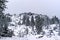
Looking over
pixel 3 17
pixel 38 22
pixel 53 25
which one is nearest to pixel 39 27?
pixel 38 22

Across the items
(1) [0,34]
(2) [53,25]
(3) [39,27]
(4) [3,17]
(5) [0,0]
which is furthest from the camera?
(2) [53,25]

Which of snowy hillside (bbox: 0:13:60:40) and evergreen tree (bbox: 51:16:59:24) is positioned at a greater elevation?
evergreen tree (bbox: 51:16:59:24)

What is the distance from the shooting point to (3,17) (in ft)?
37.6

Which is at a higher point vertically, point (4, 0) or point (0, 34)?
point (4, 0)

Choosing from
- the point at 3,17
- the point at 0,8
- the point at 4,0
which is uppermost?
the point at 4,0

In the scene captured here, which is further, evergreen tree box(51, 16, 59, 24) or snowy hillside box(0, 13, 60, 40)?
evergreen tree box(51, 16, 59, 24)

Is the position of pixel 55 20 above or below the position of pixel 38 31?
above

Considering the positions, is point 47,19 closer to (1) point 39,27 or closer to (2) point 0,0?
(1) point 39,27

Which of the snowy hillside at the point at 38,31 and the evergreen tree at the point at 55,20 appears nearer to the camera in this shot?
the snowy hillside at the point at 38,31

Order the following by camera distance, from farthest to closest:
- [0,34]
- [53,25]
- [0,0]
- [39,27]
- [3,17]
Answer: [53,25] < [39,27] < [0,34] < [3,17] < [0,0]

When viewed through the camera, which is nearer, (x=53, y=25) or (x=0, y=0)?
(x=0, y=0)

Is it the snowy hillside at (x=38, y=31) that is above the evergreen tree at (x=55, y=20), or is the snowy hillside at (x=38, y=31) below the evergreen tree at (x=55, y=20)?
below

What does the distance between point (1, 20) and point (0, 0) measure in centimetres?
174

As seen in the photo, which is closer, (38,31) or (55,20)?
(38,31)
